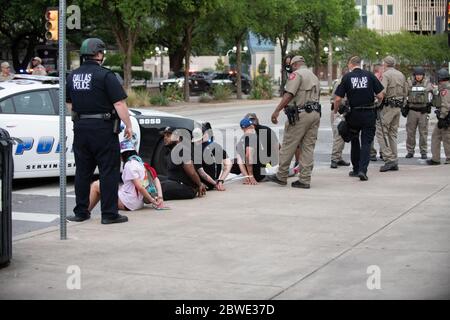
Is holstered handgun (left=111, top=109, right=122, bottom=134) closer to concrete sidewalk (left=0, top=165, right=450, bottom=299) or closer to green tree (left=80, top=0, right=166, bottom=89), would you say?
concrete sidewalk (left=0, top=165, right=450, bottom=299)

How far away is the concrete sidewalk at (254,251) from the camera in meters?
6.12

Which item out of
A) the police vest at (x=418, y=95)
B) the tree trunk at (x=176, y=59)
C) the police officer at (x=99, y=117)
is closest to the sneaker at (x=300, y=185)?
the police officer at (x=99, y=117)

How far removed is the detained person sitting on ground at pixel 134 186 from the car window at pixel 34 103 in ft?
8.21

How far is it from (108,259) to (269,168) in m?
5.69

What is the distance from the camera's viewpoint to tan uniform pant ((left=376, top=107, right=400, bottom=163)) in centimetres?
1370

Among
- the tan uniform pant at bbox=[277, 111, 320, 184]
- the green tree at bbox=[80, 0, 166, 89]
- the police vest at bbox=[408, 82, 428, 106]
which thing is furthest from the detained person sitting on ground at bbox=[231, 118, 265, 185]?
the green tree at bbox=[80, 0, 166, 89]

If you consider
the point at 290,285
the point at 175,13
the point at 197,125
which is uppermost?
the point at 175,13

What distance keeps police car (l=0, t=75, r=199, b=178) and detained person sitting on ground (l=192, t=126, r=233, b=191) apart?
62 centimetres

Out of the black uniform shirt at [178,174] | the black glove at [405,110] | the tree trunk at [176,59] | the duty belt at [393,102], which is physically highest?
the tree trunk at [176,59]

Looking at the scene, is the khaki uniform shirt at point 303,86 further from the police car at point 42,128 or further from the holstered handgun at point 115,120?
the holstered handgun at point 115,120

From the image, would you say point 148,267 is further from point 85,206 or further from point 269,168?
point 269,168

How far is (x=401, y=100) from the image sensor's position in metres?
14.1

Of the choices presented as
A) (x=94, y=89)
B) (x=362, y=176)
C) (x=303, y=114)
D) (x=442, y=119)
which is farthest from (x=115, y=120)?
(x=442, y=119)

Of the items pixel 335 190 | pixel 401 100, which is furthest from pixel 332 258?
pixel 401 100
